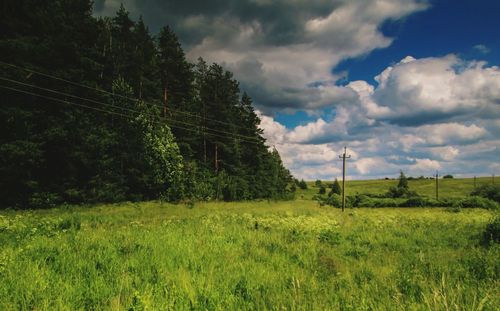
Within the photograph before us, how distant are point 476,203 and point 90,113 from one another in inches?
2294

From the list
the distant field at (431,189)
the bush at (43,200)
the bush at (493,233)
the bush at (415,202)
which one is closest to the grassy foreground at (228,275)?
the bush at (493,233)

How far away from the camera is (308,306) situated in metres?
4.44

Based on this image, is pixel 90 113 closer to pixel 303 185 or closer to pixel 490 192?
pixel 490 192

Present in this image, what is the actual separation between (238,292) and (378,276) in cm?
329

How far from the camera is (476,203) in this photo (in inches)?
1864

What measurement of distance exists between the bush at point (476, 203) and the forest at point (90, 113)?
38817 mm

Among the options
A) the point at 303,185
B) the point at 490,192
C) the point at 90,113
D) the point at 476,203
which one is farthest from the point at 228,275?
the point at 303,185

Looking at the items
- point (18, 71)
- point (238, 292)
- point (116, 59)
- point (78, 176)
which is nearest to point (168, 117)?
point (116, 59)

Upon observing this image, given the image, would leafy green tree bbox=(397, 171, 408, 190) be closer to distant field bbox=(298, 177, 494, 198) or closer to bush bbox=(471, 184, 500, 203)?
distant field bbox=(298, 177, 494, 198)

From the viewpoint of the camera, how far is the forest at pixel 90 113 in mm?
21047

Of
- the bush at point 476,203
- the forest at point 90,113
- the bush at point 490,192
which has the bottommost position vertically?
the bush at point 476,203

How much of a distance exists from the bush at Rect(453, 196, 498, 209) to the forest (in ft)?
127

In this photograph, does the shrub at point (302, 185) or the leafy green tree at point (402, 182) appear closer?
the leafy green tree at point (402, 182)

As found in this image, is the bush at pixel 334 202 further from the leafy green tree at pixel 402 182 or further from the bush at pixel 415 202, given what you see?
the leafy green tree at pixel 402 182
